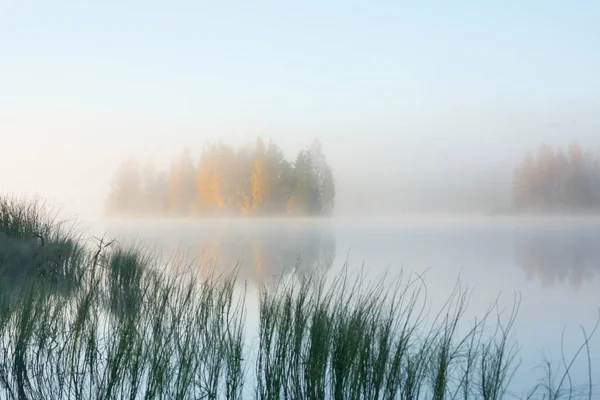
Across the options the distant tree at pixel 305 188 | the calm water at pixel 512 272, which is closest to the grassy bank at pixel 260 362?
the calm water at pixel 512 272

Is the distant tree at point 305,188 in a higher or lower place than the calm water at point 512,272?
higher

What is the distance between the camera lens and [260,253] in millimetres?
10195

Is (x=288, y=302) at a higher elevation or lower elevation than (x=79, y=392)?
higher

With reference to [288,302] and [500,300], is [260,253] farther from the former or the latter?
[288,302]

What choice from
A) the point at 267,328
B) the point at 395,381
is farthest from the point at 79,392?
the point at 395,381

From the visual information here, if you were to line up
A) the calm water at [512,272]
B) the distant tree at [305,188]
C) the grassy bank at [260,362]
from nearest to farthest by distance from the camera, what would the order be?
the grassy bank at [260,362]
the calm water at [512,272]
the distant tree at [305,188]

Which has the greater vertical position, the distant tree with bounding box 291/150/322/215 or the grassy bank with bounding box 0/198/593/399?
the distant tree with bounding box 291/150/322/215

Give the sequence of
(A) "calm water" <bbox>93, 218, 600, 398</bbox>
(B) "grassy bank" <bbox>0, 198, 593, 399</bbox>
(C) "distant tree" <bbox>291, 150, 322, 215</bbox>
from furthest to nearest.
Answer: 1. (C) "distant tree" <bbox>291, 150, 322, 215</bbox>
2. (A) "calm water" <bbox>93, 218, 600, 398</bbox>
3. (B) "grassy bank" <bbox>0, 198, 593, 399</bbox>

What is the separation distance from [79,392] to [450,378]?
5.43 ft

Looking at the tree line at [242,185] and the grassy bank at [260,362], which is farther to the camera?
the tree line at [242,185]

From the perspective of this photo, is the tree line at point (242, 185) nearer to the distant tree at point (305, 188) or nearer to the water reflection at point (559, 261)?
the distant tree at point (305, 188)

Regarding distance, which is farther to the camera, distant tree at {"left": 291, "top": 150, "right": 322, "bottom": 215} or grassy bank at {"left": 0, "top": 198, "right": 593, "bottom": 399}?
distant tree at {"left": 291, "top": 150, "right": 322, "bottom": 215}

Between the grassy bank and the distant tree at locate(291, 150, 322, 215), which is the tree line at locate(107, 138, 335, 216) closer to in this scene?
the distant tree at locate(291, 150, 322, 215)

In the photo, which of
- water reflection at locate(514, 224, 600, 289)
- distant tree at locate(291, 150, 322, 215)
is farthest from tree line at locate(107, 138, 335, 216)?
water reflection at locate(514, 224, 600, 289)
